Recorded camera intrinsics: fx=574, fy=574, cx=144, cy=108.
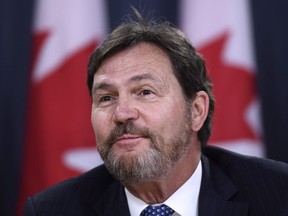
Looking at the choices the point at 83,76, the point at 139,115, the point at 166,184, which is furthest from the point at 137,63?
the point at 83,76

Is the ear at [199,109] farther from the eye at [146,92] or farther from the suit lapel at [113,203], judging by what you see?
the suit lapel at [113,203]

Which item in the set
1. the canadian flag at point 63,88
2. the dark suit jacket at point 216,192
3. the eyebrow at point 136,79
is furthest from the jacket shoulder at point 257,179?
the canadian flag at point 63,88

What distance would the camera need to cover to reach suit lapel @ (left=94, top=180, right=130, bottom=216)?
1.84 m

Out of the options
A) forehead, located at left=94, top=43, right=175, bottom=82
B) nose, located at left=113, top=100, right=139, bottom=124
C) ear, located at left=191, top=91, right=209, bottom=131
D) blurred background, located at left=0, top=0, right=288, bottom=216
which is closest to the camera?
nose, located at left=113, top=100, right=139, bottom=124

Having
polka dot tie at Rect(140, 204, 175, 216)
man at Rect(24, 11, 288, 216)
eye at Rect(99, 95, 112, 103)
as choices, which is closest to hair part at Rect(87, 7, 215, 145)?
man at Rect(24, 11, 288, 216)

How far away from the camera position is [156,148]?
167cm

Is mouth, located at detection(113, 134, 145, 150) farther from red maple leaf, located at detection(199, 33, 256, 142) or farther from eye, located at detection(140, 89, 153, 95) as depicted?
red maple leaf, located at detection(199, 33, 256, 142)

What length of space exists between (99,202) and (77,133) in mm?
531

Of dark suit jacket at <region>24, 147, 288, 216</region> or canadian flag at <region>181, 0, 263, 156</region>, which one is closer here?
dark suit jacket at <region>24, 147, 288, 216</region>

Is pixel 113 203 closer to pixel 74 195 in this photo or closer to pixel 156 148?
pixel 74 195

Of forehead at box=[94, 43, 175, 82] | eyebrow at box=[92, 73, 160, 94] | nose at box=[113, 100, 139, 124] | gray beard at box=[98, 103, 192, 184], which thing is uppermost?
forehead at box=[94, 43, 175, 82]

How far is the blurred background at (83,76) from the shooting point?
2285 mm

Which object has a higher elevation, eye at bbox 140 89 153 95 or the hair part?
the hair part

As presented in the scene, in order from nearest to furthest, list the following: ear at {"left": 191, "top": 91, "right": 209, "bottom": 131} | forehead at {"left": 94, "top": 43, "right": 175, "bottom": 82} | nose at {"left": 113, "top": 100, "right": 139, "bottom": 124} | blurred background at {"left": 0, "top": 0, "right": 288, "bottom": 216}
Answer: nose at {"left": 113, "top": 100, "right": 139, "bottom": 124}, forehead at {"left": 94, "top": 43, "right": 175, "bottom": 82}, ear at {"left": 191, "top": 91, "right": 209, "bottom": 131}, blurred background at {"left": 0, "top": 0, "right": 288, "bottom": 216}
